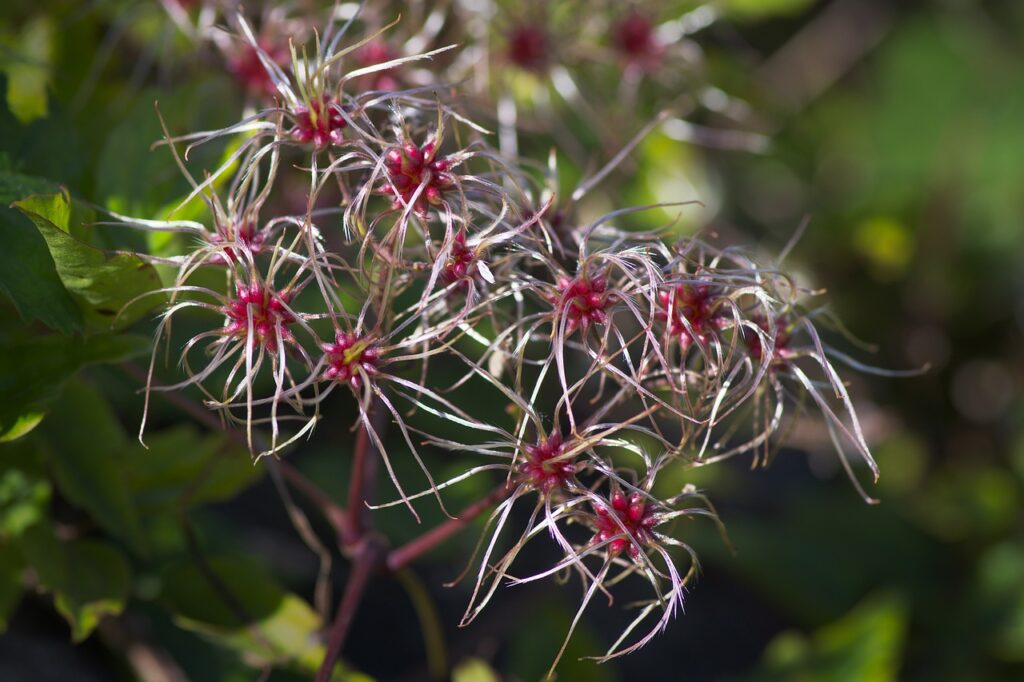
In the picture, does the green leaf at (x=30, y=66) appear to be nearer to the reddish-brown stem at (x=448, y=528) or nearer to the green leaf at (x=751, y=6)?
the reddish-brown stem at (x=448, y=528)

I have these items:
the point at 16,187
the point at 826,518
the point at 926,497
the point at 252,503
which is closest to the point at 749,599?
the point at 826,518

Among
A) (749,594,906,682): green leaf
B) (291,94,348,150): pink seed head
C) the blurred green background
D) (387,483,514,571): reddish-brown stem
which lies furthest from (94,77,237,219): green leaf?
(749,594,906,682): green leaf

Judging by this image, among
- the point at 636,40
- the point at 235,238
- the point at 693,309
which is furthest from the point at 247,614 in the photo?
the point at 636,40

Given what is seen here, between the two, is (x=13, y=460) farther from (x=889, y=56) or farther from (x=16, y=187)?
(x=889, y=56)

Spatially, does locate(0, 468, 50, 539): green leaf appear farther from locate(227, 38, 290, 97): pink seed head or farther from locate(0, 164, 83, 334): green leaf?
locate(227, 38, 290, 97): pink seed head

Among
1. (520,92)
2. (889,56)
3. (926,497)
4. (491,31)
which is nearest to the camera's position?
(491,31)

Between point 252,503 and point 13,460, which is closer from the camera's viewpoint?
point 13,460
